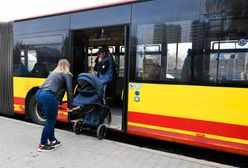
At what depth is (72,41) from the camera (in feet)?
21.4

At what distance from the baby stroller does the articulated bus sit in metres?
0.41

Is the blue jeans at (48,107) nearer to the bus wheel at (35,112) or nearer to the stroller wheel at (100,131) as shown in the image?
the stroller wheel at (100,131)

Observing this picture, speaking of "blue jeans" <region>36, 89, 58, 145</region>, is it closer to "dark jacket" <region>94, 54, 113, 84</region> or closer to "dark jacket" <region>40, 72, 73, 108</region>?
"dark jacket" <region>40, 72, 73, 108</region>

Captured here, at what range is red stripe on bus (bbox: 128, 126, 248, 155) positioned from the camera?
4.36 metres

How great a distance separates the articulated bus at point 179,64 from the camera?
14.3ft

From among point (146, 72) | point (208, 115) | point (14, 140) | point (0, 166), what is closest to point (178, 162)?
point (208, 115)

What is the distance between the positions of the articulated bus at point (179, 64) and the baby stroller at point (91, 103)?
41 centimetres

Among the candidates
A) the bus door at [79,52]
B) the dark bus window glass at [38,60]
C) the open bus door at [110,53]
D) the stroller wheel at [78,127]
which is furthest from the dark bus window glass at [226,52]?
the dark bus window glass at [38,60]

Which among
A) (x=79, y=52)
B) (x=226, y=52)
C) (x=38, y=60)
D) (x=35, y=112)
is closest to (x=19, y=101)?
(x=35, y=112)

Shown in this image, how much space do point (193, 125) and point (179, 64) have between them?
1.12 meters

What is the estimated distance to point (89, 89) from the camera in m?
5.84

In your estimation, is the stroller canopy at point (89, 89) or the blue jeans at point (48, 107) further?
the stroller canopy at point (89, 89)

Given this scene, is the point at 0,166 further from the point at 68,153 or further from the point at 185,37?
the point at 185,37

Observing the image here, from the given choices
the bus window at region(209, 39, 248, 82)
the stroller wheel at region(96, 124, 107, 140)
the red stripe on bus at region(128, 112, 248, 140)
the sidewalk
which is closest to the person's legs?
the sidewalk
